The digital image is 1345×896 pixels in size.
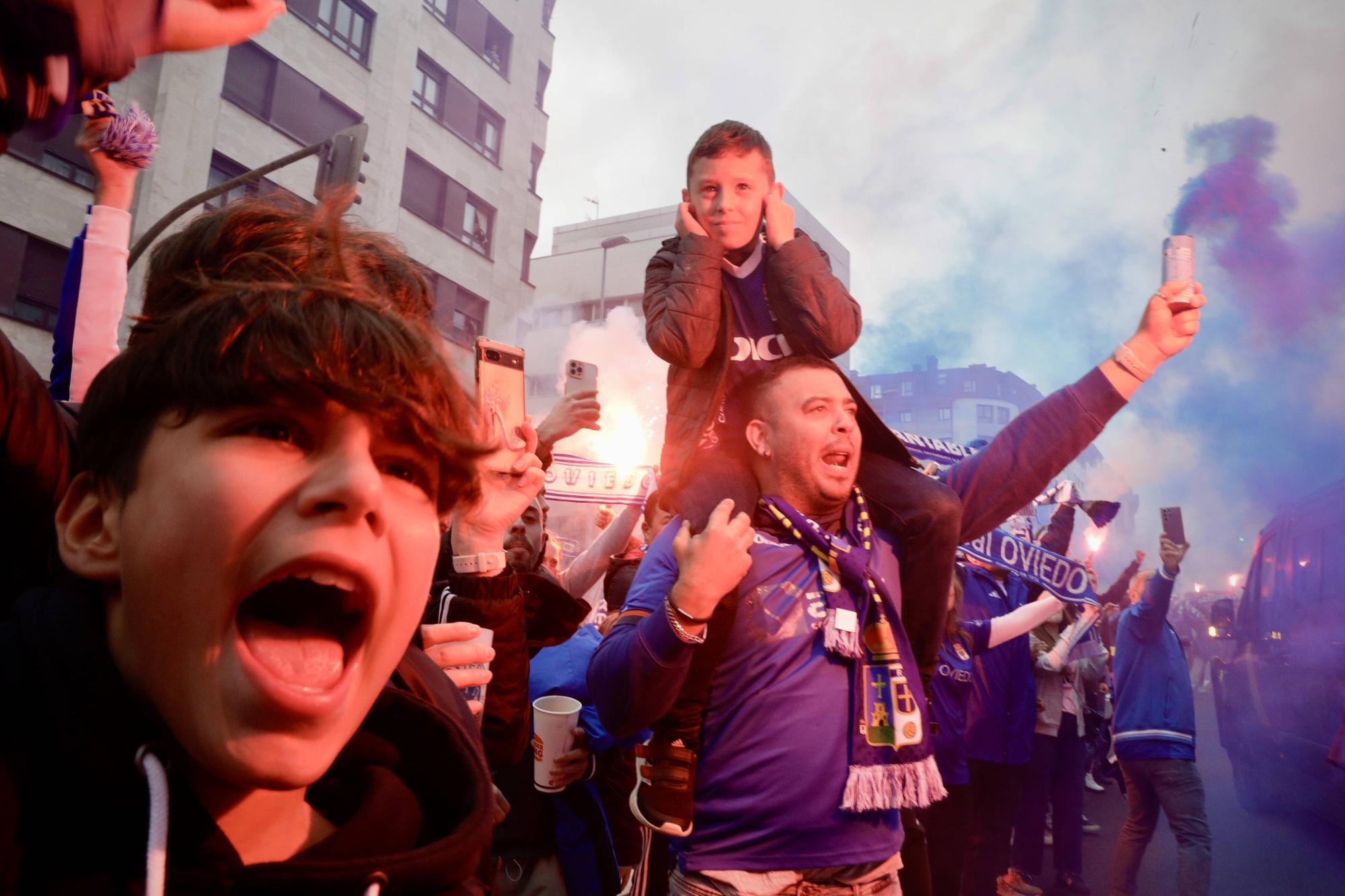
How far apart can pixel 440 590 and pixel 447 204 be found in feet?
72.0

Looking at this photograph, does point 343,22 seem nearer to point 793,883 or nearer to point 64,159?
point 64,159

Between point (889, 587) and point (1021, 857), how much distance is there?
196 inches

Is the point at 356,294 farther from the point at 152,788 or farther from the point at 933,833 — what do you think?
the point at 933,833

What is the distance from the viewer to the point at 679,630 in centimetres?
211

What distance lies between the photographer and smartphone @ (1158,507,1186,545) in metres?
6.20

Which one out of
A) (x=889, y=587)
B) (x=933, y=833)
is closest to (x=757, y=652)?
(x=889, y=587)

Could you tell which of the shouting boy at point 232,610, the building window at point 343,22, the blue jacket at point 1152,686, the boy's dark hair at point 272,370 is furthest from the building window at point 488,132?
the shouting boy at point 232,610

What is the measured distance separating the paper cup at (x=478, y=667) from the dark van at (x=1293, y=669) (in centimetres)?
597

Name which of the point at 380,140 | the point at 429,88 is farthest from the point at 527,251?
the point at 380,140

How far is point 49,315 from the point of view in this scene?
1446cm

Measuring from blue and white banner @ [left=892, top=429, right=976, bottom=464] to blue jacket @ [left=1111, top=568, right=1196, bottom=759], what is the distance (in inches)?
75.3

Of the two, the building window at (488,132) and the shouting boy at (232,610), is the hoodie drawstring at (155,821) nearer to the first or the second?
the shouting boy at (232,610)

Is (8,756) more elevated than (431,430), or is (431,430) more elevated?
(431,430)

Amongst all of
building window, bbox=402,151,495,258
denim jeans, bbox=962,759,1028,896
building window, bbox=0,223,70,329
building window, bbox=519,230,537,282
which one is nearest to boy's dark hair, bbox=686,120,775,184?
denim jeans, bbox=962,759,1028,896
